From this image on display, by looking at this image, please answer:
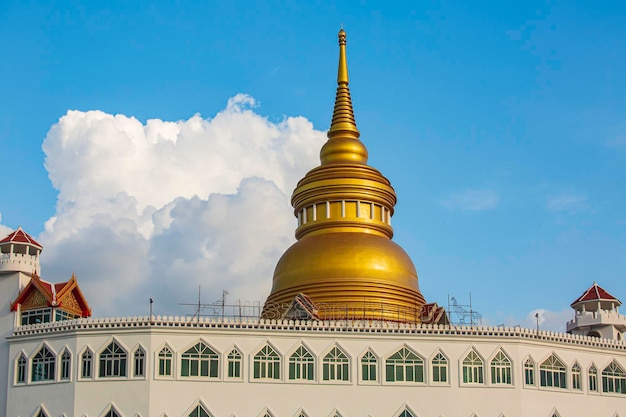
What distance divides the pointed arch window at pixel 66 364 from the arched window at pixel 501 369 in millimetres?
23143

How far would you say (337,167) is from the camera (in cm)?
7294

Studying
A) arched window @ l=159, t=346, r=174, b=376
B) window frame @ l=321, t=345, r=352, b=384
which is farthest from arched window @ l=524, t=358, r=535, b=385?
arched window @ l=159, t=346, r=174, b=376

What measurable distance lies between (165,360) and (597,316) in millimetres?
27840

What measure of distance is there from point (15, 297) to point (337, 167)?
23.3 meters

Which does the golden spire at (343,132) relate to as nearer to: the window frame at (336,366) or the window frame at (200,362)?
the window frame at (336,366)

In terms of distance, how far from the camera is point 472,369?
59156 mm

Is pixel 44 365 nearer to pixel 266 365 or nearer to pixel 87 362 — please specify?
pixel 87 362

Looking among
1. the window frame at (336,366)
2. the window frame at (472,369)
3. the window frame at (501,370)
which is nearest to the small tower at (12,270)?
the window frame at (336,366)

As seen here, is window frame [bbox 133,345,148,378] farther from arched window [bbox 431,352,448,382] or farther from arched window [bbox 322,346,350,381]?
arched window [bbox 431,352,448,382]

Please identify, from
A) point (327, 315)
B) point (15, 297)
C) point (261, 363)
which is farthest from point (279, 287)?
point (15, 297)

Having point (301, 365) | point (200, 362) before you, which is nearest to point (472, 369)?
point (301, 365)

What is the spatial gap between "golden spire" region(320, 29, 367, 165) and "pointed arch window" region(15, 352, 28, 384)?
25.9 meters

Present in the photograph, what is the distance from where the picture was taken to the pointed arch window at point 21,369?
5950 cm

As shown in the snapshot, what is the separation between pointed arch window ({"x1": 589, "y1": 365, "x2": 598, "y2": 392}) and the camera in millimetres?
62344
